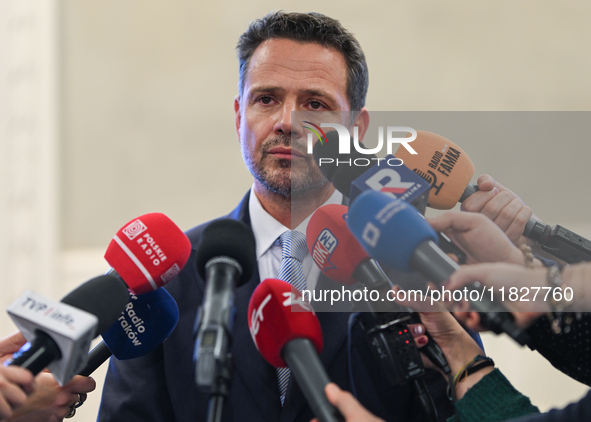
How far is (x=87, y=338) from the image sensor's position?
0.96 m

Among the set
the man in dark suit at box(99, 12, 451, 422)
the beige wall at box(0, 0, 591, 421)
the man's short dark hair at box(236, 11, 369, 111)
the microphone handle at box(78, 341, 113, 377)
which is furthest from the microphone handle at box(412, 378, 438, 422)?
the beige wall at box(0, 0, 591, 421)

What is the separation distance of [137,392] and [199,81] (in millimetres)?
2813

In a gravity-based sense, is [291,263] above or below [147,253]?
below

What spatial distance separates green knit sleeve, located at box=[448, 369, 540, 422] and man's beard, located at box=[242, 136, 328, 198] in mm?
919

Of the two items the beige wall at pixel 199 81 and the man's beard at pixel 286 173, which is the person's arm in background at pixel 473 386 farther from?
the beige wall at pixel 199 81

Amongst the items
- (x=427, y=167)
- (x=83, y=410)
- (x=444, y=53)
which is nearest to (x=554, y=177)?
(x=427, y=167)

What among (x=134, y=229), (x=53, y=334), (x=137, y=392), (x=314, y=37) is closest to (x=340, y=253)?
(x=134, y=229)

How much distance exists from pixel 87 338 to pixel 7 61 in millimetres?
3459

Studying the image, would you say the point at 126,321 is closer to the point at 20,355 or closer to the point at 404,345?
the point at 20,355

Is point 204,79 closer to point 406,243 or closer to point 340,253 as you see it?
point 340,253

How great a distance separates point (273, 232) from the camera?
1877 millimetres

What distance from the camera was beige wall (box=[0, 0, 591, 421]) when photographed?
12.2 ft

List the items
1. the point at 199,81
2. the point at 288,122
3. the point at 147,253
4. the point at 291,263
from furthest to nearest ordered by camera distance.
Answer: the point at 199,81 < the point at 288,122 < the point at 291,263 < the point at 147,253

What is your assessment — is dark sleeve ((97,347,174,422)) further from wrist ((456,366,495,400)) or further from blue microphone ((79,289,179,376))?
wrist ((456,366,495,400))
